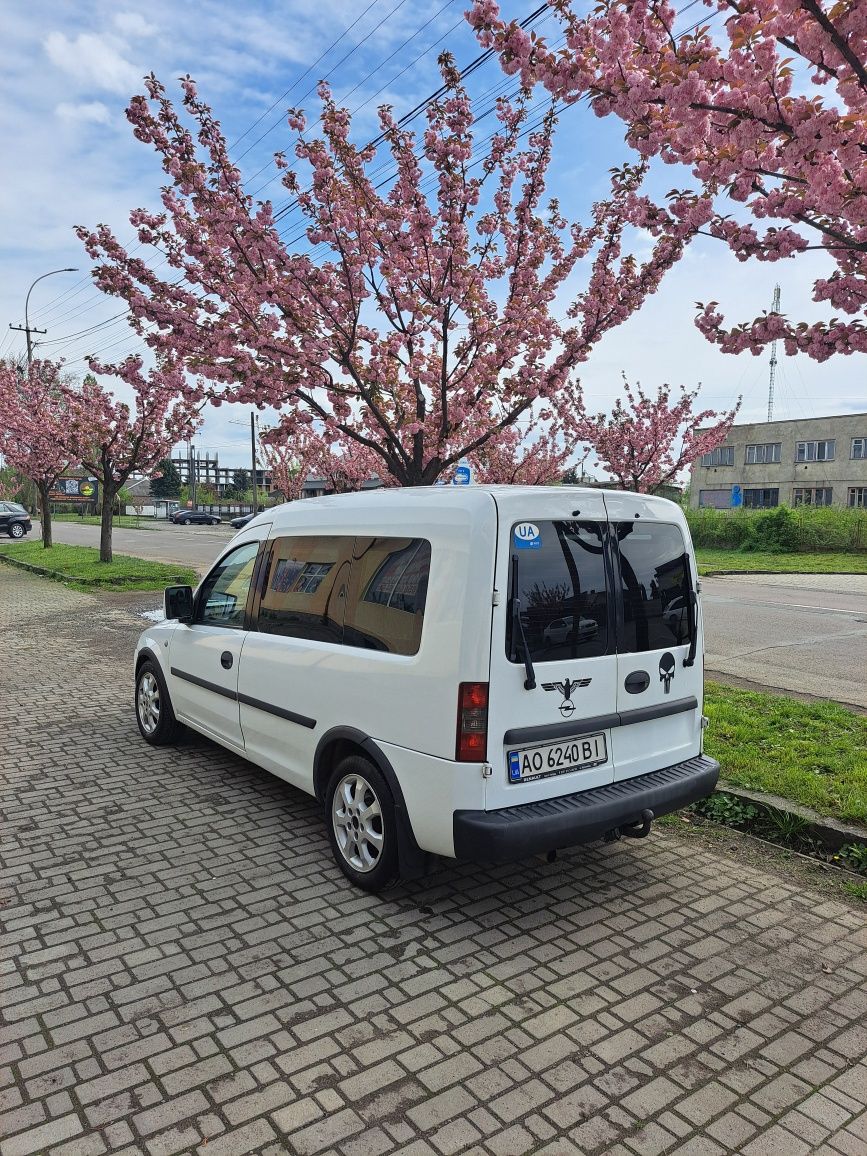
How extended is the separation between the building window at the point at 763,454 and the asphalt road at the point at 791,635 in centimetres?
4046

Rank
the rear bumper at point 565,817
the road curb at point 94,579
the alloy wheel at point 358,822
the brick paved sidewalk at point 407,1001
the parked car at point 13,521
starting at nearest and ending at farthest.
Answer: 1. the brick paved sidewalk at point 407,1001
2. the rear bumper at point 565,817
3. the alloy wheel at point 358,822
4. the road curb at point 94,579
5. the parked car at point 13,521

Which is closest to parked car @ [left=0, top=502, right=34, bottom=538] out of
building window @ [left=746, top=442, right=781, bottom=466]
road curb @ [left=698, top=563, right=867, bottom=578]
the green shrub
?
road curb @ [left=698, top=563, right=867, bottom=578]

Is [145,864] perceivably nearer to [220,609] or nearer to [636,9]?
[220,609]

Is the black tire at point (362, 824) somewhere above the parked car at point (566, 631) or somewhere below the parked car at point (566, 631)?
below

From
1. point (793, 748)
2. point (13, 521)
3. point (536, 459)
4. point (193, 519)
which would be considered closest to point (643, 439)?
point (536, 459)

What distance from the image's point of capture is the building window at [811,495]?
184ft

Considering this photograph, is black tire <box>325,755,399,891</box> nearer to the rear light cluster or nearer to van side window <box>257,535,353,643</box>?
the rear light cluster

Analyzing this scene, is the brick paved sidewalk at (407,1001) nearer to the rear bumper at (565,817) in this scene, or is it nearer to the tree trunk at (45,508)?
the rear bumper at (565,817)

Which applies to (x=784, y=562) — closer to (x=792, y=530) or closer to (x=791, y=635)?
(x=792, y=530)

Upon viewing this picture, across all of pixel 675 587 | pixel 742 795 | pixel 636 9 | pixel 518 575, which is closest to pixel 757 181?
pixel 636 9

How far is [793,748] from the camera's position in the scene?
581 centimetres

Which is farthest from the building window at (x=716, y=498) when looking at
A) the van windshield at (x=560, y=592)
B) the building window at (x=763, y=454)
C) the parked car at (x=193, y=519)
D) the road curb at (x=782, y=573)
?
the van windshield at (x=560, y=592)

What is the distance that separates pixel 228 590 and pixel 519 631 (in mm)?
2537

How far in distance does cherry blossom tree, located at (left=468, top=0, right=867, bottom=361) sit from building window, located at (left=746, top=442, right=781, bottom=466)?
196 ft
